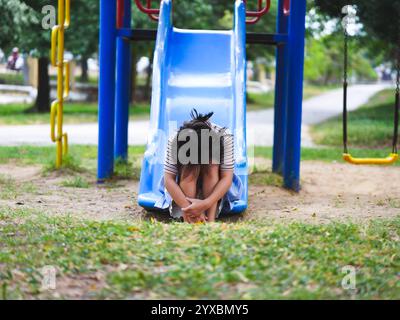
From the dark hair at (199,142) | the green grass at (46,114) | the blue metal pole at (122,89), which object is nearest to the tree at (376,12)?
the blue metal pole at (122,89)

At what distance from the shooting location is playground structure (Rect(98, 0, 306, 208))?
6.93m

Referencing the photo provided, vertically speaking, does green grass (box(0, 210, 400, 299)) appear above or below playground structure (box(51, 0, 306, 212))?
below

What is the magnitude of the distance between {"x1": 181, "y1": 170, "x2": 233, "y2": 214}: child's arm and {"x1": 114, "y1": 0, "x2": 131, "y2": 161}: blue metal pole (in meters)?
2.97

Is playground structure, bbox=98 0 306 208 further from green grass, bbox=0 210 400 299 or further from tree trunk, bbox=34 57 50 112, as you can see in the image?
tree trunk, bbox=34 57 50 112

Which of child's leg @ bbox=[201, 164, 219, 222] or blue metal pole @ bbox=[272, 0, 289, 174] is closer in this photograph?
child's leg @ bbox=[201, 164, 219, 222]

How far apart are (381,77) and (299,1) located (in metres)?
65.3

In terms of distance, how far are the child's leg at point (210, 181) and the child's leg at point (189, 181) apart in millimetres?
70

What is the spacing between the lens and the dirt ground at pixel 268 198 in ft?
21.1

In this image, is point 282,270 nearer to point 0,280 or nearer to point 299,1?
point 0,280

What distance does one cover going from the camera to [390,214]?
646 cm

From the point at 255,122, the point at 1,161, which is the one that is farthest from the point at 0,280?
the point at 255,122

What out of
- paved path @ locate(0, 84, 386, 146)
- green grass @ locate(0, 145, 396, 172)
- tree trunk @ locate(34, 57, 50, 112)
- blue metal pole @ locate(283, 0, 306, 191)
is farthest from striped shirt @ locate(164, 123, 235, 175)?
tree trunk @ locate(34, 57, 50, 112)

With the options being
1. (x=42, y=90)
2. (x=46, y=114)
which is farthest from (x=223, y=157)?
(x=42, y=90)
